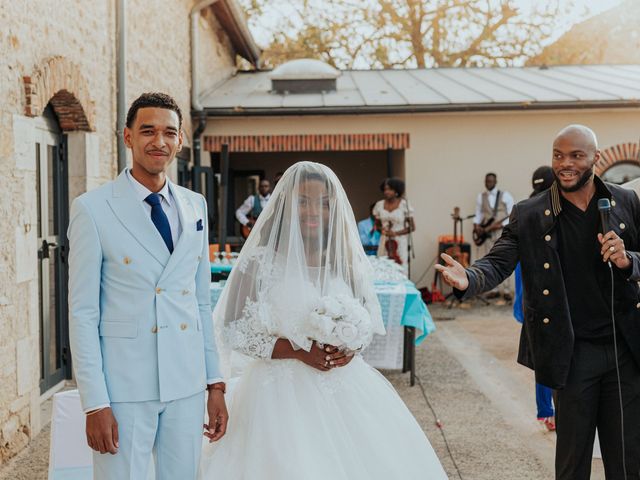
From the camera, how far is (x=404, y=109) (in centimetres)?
1334

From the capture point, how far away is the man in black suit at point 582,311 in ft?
11.2

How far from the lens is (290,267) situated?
340 centimetres

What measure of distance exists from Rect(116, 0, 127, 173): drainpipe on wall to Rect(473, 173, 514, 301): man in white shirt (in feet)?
24.0

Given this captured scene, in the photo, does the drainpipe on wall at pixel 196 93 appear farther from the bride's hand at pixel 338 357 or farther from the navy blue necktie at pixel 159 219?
the navy blue necktie at pixel 159 219

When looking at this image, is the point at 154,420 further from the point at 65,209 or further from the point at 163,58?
the point at 163,58

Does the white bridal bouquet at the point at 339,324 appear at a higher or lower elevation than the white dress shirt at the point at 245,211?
lower

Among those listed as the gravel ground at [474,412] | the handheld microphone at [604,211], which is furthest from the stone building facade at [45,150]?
the handheld microphone at [604,211]

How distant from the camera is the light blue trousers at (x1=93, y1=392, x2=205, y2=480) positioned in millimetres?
2617

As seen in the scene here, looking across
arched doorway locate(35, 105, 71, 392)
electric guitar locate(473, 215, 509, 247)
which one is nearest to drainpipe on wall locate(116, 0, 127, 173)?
arched doorway locate(35, 105, 71, 392)

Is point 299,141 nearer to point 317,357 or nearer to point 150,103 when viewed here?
point 317,357

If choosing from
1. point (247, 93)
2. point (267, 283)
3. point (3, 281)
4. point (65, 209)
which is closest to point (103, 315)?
point (267, 283)

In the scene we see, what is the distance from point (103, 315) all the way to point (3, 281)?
277 centimetres

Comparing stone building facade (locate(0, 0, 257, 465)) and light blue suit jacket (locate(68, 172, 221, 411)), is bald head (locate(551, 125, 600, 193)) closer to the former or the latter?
light blue suit jacket (locate(68, 172, 221, 411))

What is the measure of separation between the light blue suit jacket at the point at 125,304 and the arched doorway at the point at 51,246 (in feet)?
13.1
